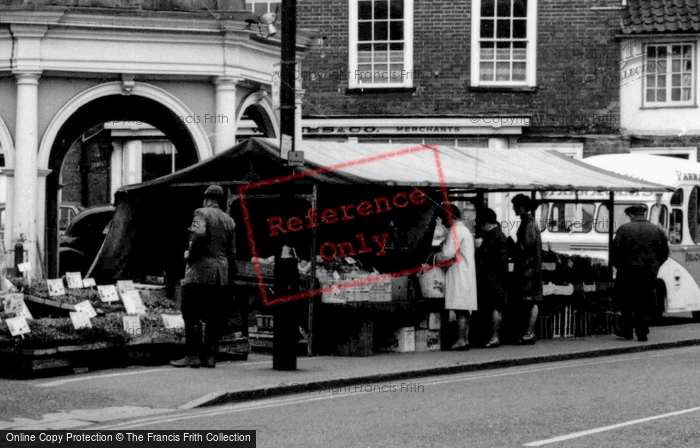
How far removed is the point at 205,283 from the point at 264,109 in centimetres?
659

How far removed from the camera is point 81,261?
1015 inches

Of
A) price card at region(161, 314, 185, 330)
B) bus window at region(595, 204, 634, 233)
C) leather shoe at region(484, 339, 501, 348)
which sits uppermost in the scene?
bus window at region(595, 204, 634, 233)

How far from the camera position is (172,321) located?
15.4 metres

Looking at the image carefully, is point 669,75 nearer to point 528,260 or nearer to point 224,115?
point 528,260

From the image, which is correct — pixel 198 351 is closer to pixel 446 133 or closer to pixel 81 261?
pixel 81 261

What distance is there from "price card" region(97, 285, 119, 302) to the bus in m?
8.88

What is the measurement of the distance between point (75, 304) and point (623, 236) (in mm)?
7798

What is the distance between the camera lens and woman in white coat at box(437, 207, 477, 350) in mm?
16922

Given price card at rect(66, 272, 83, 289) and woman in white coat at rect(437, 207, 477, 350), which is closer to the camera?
price card at rect(66, 272, 83, 289)

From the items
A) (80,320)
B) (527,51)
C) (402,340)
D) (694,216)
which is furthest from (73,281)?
(527,51)

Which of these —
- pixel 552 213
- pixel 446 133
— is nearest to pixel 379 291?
pixel 552 213

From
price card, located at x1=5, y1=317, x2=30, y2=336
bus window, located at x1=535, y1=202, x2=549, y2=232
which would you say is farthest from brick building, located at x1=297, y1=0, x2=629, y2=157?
price card, located at x1=5, y1=317, x2=30, y2=336

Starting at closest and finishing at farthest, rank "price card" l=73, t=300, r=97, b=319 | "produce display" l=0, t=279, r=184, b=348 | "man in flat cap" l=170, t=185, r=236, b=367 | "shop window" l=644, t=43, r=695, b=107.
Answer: "produce display" l=0, t=279, r=184, b=348
"man in flat cap" l=170, t=185, r=236, b=367
"price card" l=73, t=300, r=97, b=319
"shop window" l=644, t=43, r=695, b=107

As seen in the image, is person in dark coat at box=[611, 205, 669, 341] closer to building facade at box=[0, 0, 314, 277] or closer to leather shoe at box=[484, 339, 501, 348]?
leather shoe at box=[484, 339, 501, 348]
